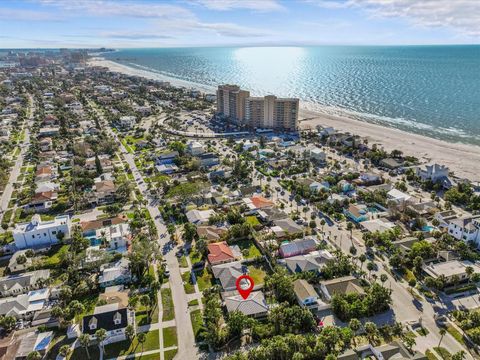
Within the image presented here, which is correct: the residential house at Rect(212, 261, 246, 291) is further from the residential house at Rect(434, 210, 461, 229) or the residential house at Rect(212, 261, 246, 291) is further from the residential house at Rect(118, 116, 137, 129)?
the residential house at Rect(118, 116, 137, 129)

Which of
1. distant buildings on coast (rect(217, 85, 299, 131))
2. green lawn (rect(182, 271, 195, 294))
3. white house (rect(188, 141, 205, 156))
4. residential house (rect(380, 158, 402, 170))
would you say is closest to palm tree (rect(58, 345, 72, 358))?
green lawn (rect(182, 271, 195, 294))

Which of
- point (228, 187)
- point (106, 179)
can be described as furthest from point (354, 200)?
point (106, 179)

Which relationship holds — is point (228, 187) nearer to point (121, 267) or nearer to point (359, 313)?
point (121, 267)

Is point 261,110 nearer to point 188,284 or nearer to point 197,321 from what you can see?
point 188,284

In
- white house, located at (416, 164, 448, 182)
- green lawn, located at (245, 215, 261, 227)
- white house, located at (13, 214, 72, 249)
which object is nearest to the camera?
white house, located at (13, 214, 72, 249)

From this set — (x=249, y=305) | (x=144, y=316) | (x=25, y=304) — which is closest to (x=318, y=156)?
(x=249, y=305)

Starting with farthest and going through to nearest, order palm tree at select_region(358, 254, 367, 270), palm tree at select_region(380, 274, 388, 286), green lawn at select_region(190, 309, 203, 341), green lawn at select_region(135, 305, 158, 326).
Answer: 1. palm tree at select_region(358, 254, 367, 270)
2. palm tree at select_region(380, 274, 388, 286)
3. green lawn at select_region(135, 305, 158, 326)
4. green lawn at select_region(190, 309, 203, 341)
